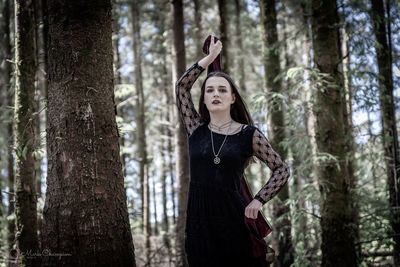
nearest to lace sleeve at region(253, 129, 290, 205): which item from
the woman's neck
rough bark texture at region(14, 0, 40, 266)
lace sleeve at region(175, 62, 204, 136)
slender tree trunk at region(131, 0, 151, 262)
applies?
the woman's neck

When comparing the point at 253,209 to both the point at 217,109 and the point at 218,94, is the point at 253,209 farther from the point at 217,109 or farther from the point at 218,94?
the point at 218,94

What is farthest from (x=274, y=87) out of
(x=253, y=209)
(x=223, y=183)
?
(x=253, y=209)

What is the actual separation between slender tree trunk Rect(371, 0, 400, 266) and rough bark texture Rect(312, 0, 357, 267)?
143 cm

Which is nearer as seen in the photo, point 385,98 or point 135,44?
point 385,98

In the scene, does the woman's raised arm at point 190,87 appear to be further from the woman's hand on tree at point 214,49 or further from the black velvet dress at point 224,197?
the black velvet dress at point 224,197

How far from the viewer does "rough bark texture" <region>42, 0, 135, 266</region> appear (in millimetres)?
3258

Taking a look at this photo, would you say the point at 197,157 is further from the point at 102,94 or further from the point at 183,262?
the point at 183,262

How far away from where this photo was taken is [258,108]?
7.99 metres

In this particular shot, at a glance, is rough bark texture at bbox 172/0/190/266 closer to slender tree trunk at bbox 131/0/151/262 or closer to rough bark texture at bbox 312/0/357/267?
rough bark texture at bbox 312/0/357/267

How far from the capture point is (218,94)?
370 centimetres

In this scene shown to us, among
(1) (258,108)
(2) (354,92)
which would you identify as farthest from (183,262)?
(2) (354,92)

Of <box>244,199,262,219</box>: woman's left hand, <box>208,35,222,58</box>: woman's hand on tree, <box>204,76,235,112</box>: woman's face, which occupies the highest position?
<box>208,35,222,58</box>: woman's hand on tree

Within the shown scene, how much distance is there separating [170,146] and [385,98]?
15.1m

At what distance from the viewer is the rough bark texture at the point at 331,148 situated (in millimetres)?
6574
